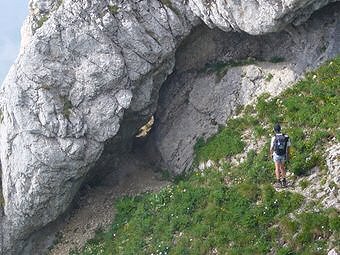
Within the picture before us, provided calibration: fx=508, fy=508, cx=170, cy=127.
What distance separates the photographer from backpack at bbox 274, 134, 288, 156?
19953mm

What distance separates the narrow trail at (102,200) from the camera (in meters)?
28.0

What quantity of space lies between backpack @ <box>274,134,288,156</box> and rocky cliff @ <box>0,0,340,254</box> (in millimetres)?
6982

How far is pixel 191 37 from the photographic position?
29.6 metres

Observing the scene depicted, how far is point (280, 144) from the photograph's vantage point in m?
20.0

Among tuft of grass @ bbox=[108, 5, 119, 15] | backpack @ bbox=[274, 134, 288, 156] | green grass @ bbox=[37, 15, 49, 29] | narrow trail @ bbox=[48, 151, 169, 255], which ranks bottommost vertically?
backpack @ bbox=[274, 134, 288, 156]

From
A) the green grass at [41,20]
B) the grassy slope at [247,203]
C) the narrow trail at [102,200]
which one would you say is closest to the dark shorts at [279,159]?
the grassy slope at [247,203]

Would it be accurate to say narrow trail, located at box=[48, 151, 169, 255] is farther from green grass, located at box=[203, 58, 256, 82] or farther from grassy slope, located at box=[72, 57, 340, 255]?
green grass, located at box=[203, 58, 256, 82]

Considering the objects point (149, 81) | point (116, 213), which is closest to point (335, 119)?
point (149, 81)

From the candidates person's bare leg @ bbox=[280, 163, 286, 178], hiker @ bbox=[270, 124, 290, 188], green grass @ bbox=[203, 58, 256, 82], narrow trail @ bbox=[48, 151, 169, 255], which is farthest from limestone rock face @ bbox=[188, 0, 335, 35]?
narrow trail @ bbox=[48, 151, 169, 255]

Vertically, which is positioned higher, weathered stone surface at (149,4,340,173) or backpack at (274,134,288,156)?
weathered stone surface at (149,4,340,173)

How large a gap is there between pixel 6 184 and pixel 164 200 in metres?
9.23

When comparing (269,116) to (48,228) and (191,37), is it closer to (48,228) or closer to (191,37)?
(191,37)

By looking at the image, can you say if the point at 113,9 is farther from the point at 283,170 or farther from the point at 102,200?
the point at 283,170

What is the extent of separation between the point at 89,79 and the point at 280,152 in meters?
11.4
